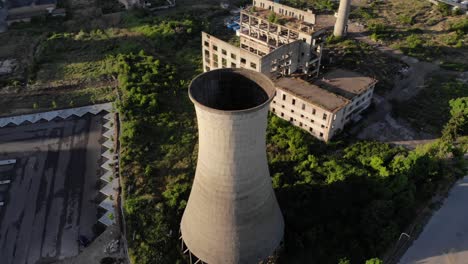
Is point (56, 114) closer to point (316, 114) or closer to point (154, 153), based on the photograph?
point (154, 153)

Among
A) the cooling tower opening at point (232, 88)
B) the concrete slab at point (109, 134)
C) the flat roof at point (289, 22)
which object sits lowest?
the concrete slab at point (109, 134)

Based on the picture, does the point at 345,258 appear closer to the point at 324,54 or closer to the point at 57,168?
the point at 57,168

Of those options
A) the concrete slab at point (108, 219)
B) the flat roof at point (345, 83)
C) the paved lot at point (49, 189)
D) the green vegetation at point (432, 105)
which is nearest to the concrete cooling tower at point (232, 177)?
the concrete slab at point (108, 219)

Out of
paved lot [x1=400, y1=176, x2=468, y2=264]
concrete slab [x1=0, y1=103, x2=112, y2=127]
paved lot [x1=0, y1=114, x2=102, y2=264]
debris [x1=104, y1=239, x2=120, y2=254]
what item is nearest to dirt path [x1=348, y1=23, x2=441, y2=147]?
paved lot [x1=400, y1=176, x2=468, y2=264]

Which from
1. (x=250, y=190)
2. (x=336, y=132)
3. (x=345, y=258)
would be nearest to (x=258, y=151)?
(x=250, y=190)

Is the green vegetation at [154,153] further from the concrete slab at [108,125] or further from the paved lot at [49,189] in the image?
the paved lot at [49,189]

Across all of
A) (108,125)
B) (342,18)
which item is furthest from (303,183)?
(342,18)

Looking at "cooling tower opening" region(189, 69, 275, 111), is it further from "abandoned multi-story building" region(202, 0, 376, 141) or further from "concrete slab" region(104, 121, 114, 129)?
"concrete slab" region(104, 121, 114, 129)
